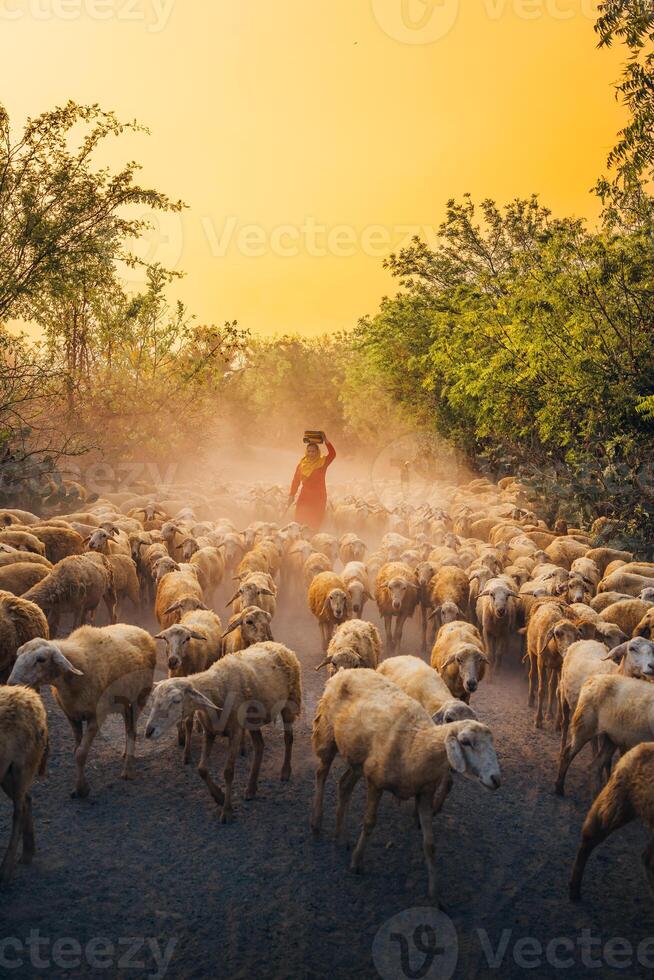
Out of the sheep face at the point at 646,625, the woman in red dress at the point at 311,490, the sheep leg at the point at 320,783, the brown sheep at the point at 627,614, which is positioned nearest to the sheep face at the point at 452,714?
the sheep leg at the point at 320,783

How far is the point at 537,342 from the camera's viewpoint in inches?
839

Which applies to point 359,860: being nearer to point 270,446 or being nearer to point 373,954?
point 373,954

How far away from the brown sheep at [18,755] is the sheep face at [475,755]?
11.4ft

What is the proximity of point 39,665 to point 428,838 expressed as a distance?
13.2 feet

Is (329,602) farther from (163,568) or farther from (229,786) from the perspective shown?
(229,786)

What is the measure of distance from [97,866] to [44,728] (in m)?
1.30

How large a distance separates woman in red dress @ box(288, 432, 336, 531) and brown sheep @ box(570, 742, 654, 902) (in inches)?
532

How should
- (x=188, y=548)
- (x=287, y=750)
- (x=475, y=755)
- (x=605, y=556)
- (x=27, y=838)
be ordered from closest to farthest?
(x=475, y=755)
(x=27, y=838)
(x=287, y=750)
(x=188, y=548)
(x=605, y=556)

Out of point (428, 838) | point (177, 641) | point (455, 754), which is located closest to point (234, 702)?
point (177, 641)

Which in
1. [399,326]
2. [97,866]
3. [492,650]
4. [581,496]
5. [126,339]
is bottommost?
[97,866]

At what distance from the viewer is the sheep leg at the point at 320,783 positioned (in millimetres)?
6687

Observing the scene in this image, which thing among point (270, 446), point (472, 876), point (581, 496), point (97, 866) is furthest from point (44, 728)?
point (270, 446)

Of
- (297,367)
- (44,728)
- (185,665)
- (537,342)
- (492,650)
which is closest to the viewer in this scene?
(44,728)

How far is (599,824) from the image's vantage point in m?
5.59
